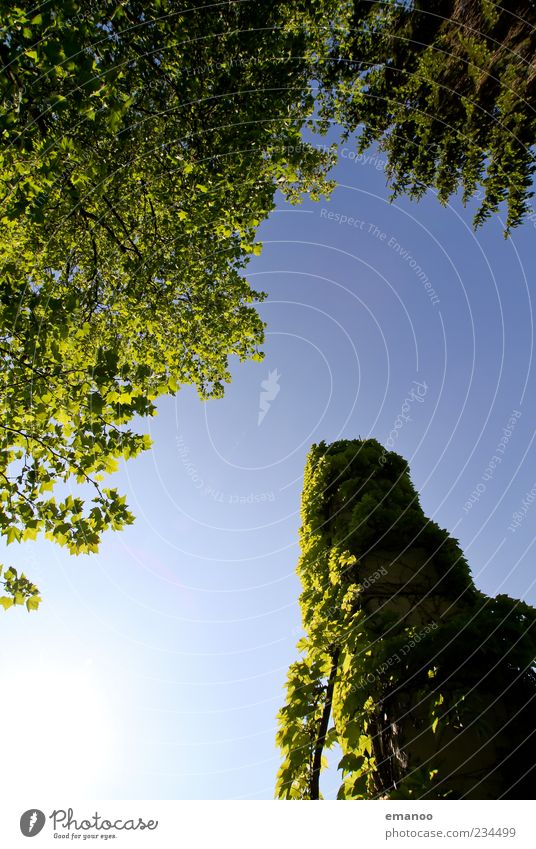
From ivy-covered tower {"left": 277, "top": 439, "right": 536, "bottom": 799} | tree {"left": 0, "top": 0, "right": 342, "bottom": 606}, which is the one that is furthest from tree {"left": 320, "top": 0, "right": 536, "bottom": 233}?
ivy-covered tower {"left": 277, "top": 439, "right": 536, "bottom": 799}

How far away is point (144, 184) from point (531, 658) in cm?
1169

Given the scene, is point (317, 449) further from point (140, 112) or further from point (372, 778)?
point (140, 112)

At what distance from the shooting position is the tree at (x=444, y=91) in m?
8.20

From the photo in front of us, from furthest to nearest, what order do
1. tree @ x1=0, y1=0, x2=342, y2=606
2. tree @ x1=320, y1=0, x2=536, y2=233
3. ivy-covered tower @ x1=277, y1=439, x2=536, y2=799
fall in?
tree @ x1=320, y1=0, x2=536, y2=233, tree @ x1=0, y1=0, x2=342, y2=606, ivy-covered tower @ x1=277, y1=439, x2=536, y2=799

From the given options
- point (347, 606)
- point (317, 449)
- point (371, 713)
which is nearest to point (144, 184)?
point (317, 449)

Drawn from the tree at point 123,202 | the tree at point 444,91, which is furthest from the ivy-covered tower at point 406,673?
the tree at point 444,91

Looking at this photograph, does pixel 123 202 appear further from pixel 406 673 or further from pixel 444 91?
pixel 406 673

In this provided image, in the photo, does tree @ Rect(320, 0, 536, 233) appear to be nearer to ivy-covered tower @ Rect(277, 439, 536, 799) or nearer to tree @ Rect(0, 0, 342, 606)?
tree @ Rect(0, 0, 342, 606)

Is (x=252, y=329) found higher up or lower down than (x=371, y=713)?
higher up

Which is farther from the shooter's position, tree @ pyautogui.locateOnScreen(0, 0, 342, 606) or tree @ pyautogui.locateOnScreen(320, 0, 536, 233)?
tree @ pyautogui.locateOnScreen(320, 0, 536, 233)

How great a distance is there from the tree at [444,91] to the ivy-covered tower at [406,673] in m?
8.68

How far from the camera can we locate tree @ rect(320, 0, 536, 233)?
26.9 feet

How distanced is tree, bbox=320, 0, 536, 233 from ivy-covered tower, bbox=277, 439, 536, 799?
342 inches

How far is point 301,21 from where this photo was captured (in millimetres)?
9008
